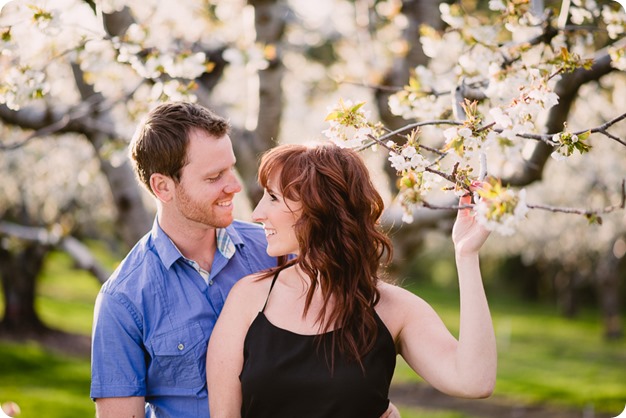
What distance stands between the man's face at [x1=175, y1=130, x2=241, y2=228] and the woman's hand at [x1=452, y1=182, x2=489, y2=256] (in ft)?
2.56

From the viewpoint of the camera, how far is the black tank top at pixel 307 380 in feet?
6.54

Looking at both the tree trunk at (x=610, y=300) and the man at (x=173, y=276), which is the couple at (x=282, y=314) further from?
the tree trunk at (x=610, y=300)

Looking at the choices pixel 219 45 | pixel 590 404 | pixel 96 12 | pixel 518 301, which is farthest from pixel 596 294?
pixel 96 12

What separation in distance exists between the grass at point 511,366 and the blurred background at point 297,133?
5 centimetres

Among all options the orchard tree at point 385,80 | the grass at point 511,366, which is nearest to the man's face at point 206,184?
the orchard tree at point 385,80

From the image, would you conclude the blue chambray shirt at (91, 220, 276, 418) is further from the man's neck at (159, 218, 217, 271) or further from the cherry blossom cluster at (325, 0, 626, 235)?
the cherry blossom cluster at (325, 0, 626, 235)

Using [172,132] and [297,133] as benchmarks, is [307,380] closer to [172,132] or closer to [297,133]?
[172,132]

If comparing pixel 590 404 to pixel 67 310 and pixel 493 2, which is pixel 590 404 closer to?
pixel 493 2

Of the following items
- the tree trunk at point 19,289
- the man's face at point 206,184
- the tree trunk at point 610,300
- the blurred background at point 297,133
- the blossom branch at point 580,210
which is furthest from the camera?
the tree trunk at point 610,300

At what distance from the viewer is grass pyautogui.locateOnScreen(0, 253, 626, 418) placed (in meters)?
8.94

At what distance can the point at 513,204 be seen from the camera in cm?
160

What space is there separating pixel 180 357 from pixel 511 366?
11.4 metres

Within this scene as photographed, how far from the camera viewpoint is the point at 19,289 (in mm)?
12656

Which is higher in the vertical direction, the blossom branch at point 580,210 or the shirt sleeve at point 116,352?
the blossom branch at point 580,210
